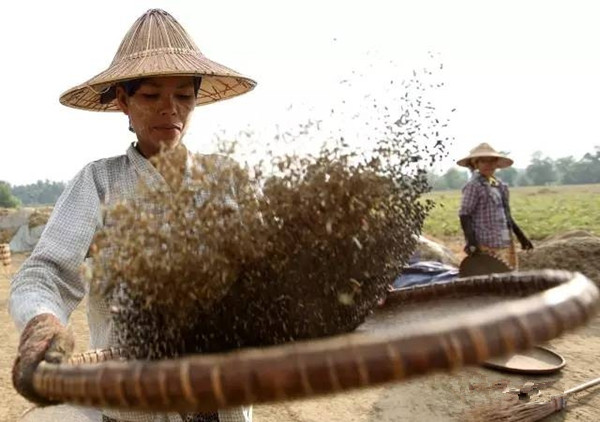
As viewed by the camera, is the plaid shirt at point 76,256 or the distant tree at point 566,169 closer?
the plaid shirt at point 76,256

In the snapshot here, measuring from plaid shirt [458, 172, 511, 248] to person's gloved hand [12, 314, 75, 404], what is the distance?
16.2 ft

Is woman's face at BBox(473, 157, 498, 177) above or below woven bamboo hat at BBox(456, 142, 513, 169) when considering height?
below

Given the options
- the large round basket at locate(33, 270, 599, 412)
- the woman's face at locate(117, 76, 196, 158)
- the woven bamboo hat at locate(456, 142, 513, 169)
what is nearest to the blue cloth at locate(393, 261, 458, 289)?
the woven bamboo hat at locate(456, 142, 513, 169)

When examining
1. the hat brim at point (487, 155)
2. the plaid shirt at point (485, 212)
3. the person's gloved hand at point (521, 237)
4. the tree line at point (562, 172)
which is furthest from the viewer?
the tree line at point (562, 172)

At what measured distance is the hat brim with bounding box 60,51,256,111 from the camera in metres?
1.50

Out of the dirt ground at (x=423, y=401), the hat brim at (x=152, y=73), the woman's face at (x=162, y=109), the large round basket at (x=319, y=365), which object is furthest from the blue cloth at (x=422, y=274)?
Result: the large round basket at (x=319, y=365)

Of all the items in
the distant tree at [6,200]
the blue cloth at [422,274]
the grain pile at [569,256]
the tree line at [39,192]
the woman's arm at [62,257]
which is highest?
the tree line at [39,192]

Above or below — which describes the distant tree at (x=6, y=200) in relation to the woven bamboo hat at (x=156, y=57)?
above

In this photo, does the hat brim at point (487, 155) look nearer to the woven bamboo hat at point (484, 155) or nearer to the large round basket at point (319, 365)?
the woven bamboo hat at point (484, 155)

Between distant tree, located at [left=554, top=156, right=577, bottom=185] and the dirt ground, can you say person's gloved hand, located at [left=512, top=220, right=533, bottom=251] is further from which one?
distant tree, located at [left=554, top=156, right=577, bottom=185]

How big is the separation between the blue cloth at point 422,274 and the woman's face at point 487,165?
1067 mm

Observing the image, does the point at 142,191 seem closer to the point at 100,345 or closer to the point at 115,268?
the point at 115,268

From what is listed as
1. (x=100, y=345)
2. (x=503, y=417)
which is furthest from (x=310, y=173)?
(x=503, y=417)

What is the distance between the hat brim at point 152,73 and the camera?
59.0 inches
